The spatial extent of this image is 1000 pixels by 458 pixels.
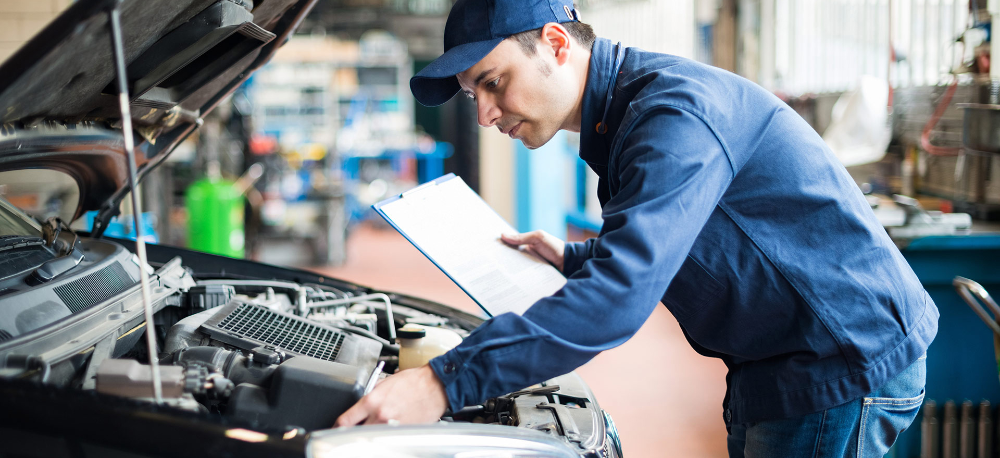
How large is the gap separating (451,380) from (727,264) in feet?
1.59

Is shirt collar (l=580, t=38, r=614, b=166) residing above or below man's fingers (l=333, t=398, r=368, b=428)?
above

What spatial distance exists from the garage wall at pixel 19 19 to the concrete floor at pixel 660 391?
3.19m

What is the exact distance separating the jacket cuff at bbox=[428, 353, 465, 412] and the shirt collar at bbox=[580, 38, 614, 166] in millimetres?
525

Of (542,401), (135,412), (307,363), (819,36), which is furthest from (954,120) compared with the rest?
(135,412)

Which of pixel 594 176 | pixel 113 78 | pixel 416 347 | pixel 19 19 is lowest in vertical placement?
pixel 594 176

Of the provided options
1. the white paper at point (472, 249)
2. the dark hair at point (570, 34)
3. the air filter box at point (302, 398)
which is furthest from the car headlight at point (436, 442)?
the dark hair at point (570, 34)

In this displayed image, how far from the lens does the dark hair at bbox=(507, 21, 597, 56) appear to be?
1.17 metres

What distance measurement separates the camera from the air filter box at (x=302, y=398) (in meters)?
1.07

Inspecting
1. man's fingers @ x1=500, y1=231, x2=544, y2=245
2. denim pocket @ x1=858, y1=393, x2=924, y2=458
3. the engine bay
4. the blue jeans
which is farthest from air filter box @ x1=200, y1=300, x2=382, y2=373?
denim pocket @ x1=858, y1=393, x2=924, y2=458

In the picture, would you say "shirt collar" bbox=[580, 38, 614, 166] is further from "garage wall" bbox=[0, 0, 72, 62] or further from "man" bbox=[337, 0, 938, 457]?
"garage wall" bbox=[0, 0, 72, 62]

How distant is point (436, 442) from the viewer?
38.4 inches

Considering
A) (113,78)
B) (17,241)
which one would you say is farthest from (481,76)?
(17,241)

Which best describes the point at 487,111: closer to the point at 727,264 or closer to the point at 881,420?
the point at 727,264

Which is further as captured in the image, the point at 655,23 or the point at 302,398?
the point at 655,23
